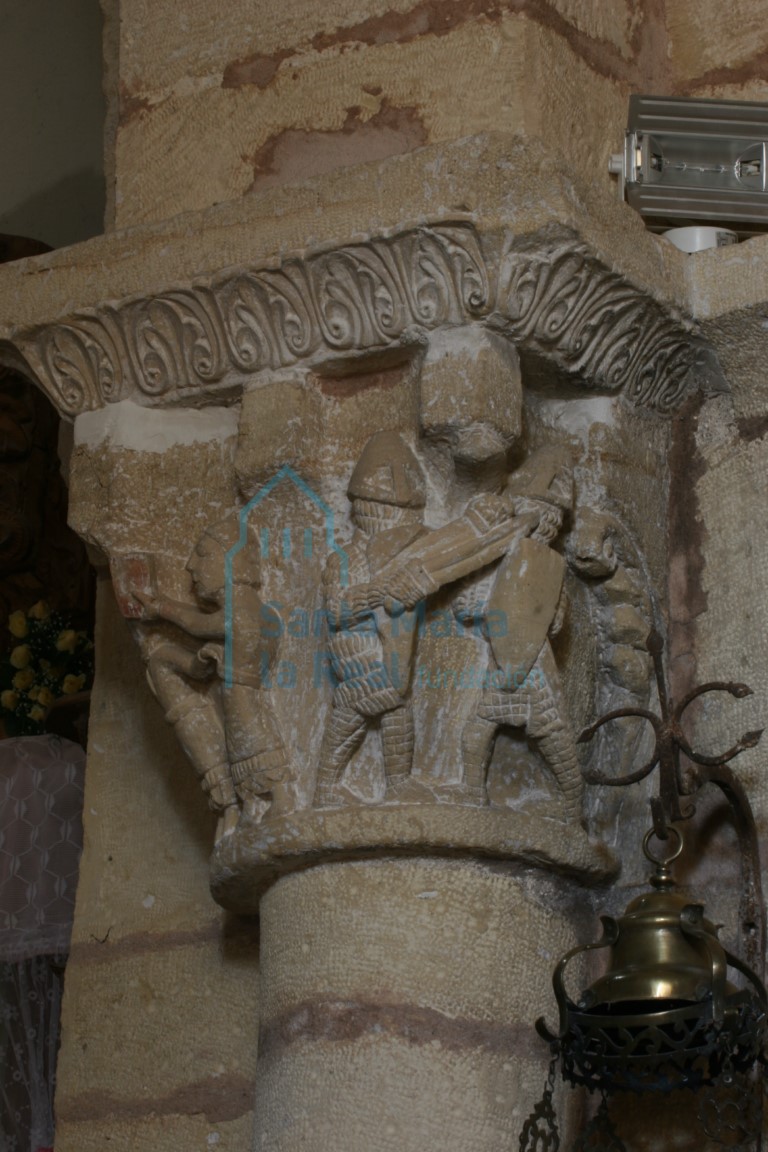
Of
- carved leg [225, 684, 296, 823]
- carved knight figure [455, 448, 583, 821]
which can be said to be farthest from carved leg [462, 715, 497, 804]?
carved leg [225, 684, 296, 823]

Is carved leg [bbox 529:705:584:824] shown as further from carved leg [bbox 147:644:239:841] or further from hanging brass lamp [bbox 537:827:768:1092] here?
carved leg [bbox 147:644:239:841]

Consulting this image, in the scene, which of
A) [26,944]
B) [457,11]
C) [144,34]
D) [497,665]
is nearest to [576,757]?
[497,665]

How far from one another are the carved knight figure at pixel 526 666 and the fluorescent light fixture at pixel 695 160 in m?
0.54

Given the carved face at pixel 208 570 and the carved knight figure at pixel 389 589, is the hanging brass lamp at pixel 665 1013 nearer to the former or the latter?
the carved knight figure at pixel 389 589

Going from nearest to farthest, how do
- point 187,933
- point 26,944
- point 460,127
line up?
point 460,127 → point 187,933 → point 26,944

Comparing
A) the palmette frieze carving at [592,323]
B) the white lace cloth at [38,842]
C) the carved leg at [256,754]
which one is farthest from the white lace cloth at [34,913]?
the palmette frieze carving at [592,323]

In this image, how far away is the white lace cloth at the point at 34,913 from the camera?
371cm

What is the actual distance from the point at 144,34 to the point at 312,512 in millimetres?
859

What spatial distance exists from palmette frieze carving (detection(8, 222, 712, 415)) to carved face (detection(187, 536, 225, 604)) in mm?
235

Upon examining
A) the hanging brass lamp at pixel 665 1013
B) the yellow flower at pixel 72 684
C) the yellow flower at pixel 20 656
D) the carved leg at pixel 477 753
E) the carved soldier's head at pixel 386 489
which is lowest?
the hanging brass lamp at pixel 665 1013

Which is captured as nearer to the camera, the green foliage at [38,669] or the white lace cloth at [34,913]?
the white lace cloth at [34,913]

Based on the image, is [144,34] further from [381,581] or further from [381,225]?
[381,581]

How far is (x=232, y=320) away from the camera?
2.71 metres

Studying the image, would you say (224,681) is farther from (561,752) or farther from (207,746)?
(561,752)
